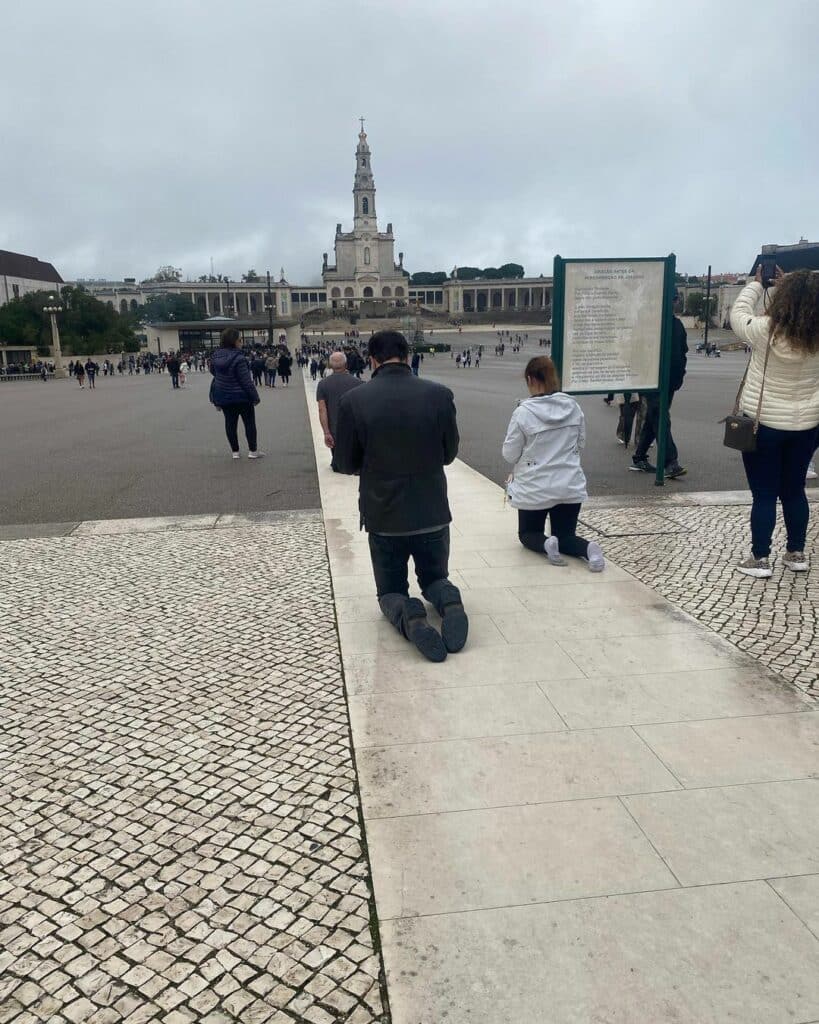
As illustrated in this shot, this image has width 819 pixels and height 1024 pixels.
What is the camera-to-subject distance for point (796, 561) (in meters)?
5.81

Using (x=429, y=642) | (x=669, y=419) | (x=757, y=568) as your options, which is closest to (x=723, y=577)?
(x=757, y=568)

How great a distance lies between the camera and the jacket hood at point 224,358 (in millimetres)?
11156

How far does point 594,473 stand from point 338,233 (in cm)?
15790

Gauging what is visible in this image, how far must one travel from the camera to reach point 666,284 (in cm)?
853

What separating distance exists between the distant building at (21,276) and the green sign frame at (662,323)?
375 feet

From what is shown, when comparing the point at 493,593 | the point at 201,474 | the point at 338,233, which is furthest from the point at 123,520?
the point at 338,233

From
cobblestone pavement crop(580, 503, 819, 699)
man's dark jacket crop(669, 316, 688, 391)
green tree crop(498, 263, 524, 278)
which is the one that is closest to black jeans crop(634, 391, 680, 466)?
man's dark jacket crop(669, 316, 688, 391)

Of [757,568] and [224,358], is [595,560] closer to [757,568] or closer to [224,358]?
[757,568]

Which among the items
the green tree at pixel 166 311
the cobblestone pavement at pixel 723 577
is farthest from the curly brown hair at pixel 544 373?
the green tree at pixel 166 311

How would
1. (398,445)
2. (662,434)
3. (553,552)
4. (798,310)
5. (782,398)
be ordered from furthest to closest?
1. (662,434)
2. (553,552)
3. (782,398)
4. (798,310)
5. (398,445)

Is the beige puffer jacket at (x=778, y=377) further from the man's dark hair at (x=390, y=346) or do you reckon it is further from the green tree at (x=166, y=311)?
the green tree at (x=166, y=311)

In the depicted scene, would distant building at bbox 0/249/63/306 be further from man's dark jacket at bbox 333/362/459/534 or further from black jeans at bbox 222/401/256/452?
man's dark jacket at bbox 333/362/459/534

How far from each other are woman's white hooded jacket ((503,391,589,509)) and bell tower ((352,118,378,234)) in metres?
154

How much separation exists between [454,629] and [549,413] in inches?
84.0
